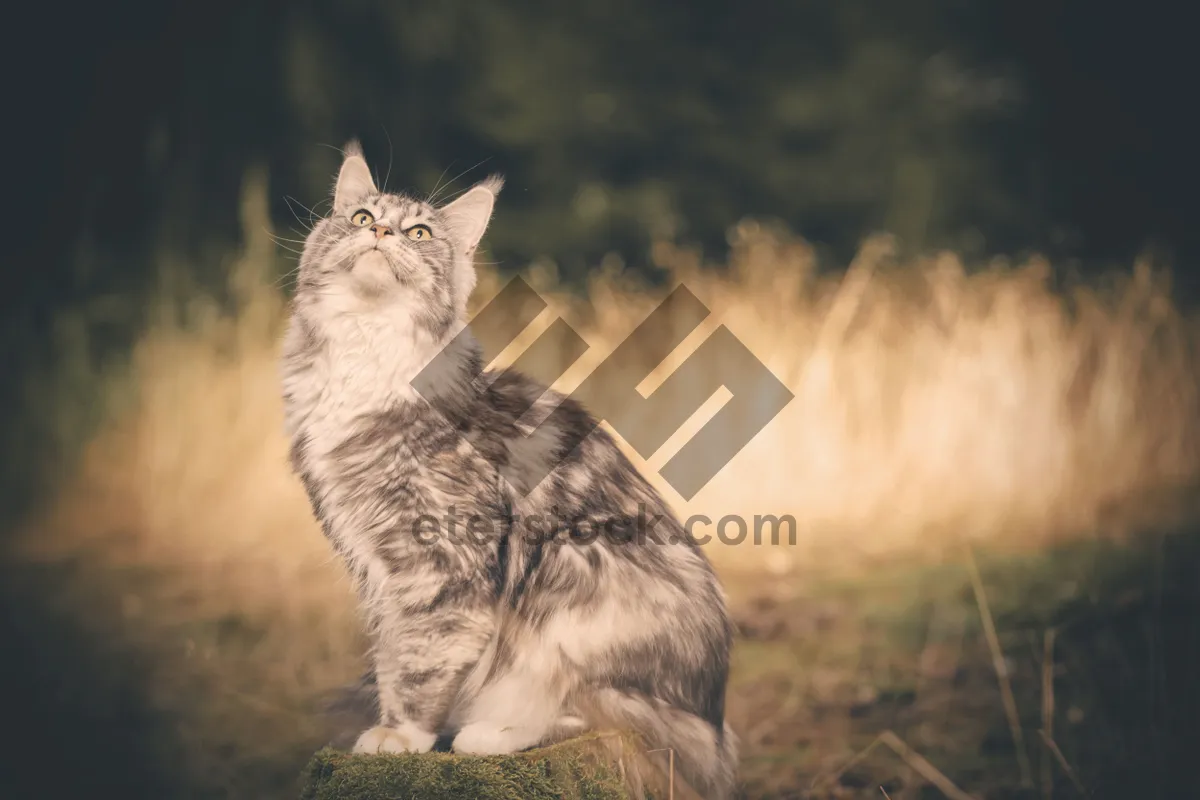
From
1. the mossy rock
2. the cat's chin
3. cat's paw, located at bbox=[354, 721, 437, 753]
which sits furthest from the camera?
the cat's chin

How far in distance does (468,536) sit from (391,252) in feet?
Result: 2.40

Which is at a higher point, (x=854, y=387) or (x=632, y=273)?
(x=632, y=273)

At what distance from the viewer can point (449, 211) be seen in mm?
2586

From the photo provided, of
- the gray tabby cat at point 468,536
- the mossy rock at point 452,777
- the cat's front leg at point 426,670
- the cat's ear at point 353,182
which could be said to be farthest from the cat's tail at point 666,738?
the cat's ear at point 353,182

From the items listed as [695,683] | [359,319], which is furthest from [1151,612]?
[359,319]

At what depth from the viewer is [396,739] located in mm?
2207

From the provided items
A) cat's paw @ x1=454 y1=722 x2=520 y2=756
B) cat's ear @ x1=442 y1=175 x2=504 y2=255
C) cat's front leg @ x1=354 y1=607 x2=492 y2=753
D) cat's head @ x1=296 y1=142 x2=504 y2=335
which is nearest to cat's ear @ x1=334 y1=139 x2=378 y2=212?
cat's head @ x1=296 y1=142 x2=504 y2=335

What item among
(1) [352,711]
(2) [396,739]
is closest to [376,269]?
(2) [396,739]

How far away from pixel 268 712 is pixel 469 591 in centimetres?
147

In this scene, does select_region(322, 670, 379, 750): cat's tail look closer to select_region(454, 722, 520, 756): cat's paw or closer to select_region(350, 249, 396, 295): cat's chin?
select_region(454, 722, 520, 756): cat's paw

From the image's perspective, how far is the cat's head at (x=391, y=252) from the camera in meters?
2.41

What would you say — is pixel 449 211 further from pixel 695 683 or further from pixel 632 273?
pixel 632 273

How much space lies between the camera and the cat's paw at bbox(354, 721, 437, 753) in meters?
2.19

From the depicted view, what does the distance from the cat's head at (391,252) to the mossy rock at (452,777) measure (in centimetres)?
105
